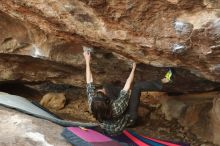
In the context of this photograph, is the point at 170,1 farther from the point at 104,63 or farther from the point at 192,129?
the point at 192,129

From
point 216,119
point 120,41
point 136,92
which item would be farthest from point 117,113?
point 216,119

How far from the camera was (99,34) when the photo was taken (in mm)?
4160

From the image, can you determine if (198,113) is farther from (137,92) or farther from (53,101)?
(53,101)

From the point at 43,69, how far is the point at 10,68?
50cm

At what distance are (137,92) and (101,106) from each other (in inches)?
31.9

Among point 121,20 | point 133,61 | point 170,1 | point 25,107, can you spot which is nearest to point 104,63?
point 133,61

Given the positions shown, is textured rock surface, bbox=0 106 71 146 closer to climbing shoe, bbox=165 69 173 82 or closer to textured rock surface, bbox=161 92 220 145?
climbing shoe, bbox=165 69 173 82

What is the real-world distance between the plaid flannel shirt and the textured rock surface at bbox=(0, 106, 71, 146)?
0.54 meters

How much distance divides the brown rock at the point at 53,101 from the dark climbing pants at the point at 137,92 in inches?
85.0

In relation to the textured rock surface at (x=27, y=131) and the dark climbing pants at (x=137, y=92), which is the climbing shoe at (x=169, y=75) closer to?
the dark climbing pants at (x=137, y=92)

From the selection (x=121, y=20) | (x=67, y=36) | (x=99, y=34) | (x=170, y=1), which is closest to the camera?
(x=170, y=1)

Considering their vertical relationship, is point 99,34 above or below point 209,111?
above

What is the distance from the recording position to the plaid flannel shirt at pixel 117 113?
15.3 feet

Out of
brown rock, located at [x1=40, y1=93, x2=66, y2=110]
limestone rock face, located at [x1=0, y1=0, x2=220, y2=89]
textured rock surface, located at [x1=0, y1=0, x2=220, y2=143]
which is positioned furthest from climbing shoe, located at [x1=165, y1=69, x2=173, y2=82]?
brown rock, located at [x1=40, y1=93, x2=66, y2=110]
